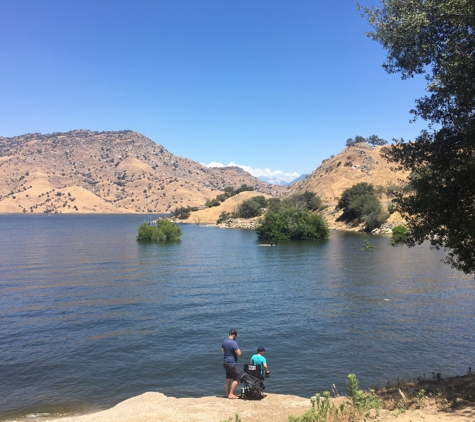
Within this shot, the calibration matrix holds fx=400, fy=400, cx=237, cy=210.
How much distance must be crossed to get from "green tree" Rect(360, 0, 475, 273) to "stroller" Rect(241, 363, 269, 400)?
698 cm

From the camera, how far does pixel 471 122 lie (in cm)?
1120

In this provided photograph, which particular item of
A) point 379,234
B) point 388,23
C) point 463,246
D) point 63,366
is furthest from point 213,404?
point 379,234

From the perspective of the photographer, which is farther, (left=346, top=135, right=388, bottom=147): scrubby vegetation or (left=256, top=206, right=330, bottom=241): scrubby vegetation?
(left=346, top=135, right=388, bottom=147): scrubby vegetation

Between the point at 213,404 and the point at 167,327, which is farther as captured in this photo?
the point at 167,327

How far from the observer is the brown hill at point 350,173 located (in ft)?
458

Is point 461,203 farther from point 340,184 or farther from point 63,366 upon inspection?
point 340,184

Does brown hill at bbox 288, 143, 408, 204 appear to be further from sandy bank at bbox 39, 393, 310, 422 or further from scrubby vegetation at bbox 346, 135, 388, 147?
sandy bank at bbox 39, 393, 310, 422

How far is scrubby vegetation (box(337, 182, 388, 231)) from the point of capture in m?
89.7

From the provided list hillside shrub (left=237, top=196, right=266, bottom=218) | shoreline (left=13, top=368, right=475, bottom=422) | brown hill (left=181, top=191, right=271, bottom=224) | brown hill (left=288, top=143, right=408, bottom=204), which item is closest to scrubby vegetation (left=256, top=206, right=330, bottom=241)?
hillside shrub (left=237, top=196, right=266, bottom=218)

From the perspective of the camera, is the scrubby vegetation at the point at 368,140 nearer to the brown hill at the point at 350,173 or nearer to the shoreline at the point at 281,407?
A: the brown hill at the point at 350,173

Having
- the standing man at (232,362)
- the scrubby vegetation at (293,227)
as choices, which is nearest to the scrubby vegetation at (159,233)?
the scrubby vegetation at (293,227)

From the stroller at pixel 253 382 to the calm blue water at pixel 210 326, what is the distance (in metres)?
1.75

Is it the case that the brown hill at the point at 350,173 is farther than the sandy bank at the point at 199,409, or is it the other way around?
the brown hill at the point at 350,173

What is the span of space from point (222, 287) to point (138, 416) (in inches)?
840
